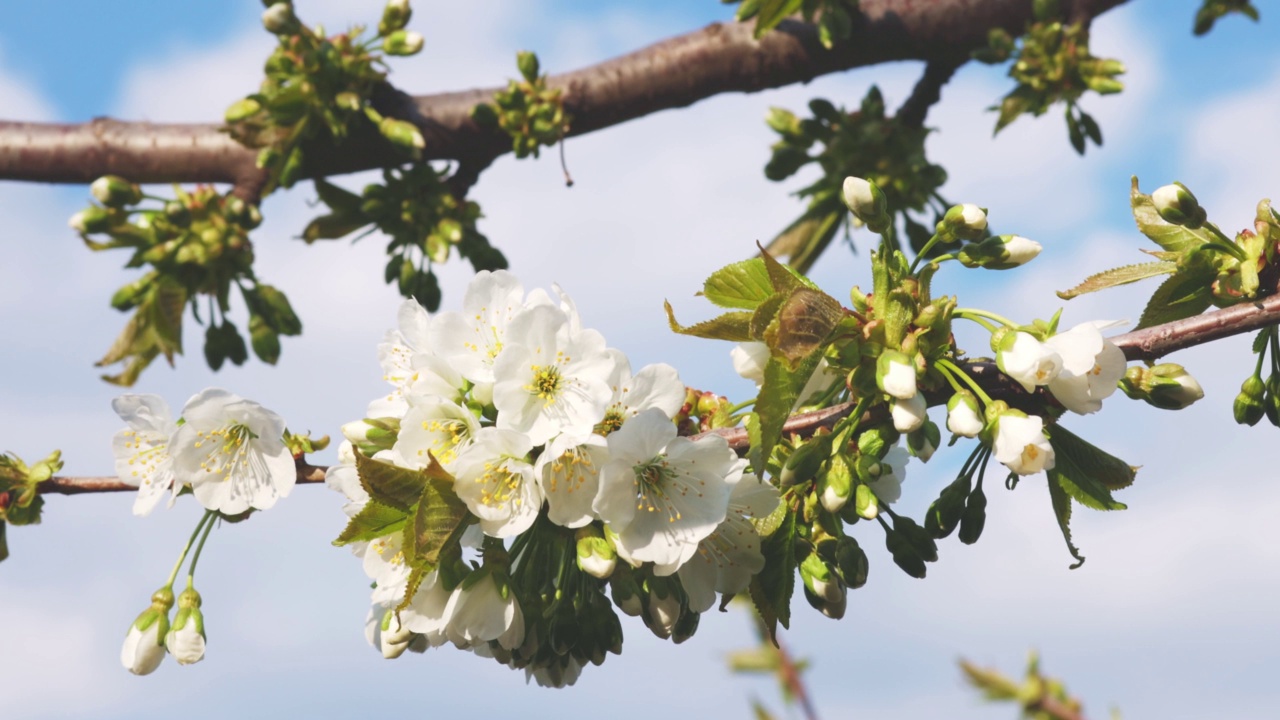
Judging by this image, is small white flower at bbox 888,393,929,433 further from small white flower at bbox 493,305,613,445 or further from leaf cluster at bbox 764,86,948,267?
leaf cluster at bbox 764,86,948,267

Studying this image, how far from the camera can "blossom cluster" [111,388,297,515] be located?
216 centimetres

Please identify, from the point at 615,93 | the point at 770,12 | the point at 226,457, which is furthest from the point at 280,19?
the point at 226,457

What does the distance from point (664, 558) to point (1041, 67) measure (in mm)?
3779

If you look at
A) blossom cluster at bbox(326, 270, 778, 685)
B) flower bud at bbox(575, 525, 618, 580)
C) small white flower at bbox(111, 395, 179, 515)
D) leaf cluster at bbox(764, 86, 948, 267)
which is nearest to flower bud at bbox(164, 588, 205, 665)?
small white flower at bbox(111, 395, 179, 515)

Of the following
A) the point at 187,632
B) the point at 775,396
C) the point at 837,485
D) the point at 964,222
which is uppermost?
the point at 964,222

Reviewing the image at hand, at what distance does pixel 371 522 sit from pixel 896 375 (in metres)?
0.89

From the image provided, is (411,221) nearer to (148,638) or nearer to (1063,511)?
(148,638)

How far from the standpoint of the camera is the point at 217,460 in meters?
2.20

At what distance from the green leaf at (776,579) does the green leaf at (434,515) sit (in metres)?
0.55

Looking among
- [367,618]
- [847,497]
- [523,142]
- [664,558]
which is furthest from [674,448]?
[523,142]

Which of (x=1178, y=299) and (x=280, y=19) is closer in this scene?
(x=1178, y=299)

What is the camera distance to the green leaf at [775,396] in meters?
1.71

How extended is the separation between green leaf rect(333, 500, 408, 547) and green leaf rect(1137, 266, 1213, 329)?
4.77 ft

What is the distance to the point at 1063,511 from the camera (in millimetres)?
1996
